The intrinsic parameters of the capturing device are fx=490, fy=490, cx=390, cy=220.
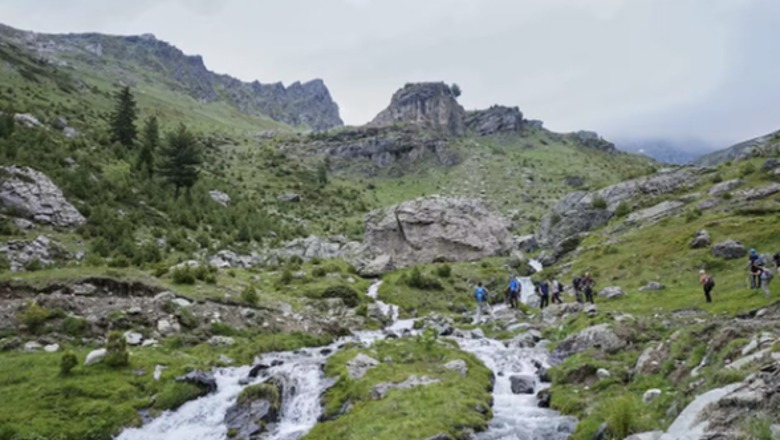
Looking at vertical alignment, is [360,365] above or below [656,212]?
below

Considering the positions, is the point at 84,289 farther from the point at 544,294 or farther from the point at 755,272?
the point at 755,272

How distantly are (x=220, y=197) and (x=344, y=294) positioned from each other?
4549cm

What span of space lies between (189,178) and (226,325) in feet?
156

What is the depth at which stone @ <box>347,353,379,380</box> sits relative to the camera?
25.9 meters

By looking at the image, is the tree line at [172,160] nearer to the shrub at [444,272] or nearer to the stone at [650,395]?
the shrub at [444,272]

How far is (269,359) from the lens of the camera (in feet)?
97.9

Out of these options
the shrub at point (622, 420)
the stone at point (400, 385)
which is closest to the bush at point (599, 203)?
the stone at point (400, 385)

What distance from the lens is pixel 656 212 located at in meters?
68.1

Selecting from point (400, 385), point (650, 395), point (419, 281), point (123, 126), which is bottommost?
point (400, 385)

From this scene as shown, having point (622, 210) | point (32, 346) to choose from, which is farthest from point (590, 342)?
point (622, 210)

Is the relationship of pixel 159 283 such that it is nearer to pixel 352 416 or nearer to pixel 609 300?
pixel 352 416

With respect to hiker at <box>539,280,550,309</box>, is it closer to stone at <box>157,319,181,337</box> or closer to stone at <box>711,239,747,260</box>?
stone at <box>711,239,747,260</box>

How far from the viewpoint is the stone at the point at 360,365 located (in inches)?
1018

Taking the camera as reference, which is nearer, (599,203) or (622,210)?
(622,210)
